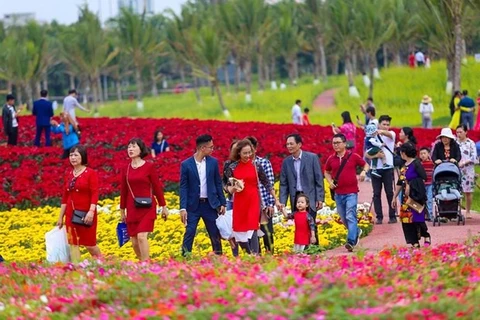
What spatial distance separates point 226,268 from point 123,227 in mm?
3777

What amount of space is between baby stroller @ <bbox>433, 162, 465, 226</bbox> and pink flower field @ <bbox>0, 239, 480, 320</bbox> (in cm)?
600

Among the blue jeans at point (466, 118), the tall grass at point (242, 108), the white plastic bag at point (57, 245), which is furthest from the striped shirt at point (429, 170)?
the tall grass at point (242, 108)

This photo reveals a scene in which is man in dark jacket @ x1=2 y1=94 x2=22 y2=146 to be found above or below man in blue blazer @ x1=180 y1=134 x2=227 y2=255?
above

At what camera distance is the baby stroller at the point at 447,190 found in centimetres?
1566

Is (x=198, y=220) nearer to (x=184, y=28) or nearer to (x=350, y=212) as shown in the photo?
(x=350, y=212)

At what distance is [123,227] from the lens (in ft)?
40.5

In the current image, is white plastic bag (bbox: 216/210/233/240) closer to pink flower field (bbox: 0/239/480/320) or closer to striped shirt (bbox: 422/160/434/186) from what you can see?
pink flower field (bbox: 0/239/480/320)

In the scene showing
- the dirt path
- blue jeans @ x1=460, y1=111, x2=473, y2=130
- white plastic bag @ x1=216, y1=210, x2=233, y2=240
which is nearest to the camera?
white plastic bag @ x1=216, y1=210, x2=233, y2=240

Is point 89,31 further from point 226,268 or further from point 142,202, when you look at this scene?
point 226,268

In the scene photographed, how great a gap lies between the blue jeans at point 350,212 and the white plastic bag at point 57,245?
3.56 meters

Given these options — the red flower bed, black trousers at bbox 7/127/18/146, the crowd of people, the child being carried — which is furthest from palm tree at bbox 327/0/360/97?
the crowd of people

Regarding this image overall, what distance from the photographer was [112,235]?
53.2 ft

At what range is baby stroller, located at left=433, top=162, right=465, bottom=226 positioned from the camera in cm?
1566

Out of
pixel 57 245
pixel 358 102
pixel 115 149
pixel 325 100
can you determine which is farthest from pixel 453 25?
pixel 57 245
